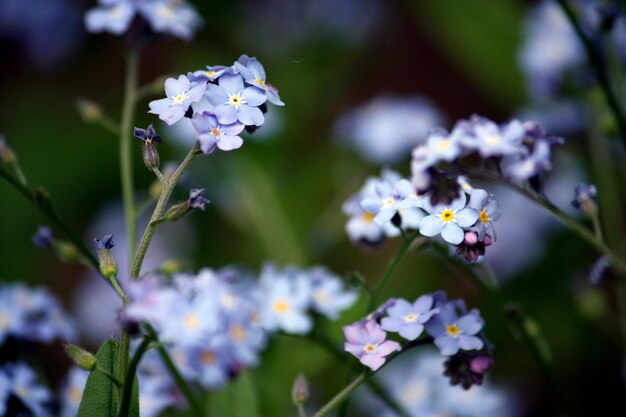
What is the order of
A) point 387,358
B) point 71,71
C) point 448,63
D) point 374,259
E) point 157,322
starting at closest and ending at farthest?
point 157,322 → point 387,358 → point 374,259 → point 71,71 → point 448,63

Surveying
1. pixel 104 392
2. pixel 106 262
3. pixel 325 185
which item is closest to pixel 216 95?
pixel 106 262

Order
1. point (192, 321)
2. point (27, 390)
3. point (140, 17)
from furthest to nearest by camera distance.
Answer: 1. point (140, 17)
2. point (27, 390)
3. point (192, 321)

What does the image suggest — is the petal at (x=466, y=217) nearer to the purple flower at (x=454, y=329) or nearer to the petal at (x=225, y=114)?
the purple flower at (x=454, y=329)

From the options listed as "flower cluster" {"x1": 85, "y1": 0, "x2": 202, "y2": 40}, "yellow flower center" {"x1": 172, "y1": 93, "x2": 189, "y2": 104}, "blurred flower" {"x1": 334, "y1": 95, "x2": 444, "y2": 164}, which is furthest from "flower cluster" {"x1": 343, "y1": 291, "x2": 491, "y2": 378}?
"blurred flower" {"x1": 334, "y1": 95, "x2": 444, "y2": 164}

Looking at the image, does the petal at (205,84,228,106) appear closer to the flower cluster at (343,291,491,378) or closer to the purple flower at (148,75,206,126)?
the purple flower at (148,75,206,126)


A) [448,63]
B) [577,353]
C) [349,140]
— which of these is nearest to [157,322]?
[577,353]

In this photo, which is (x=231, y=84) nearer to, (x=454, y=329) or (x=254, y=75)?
(x=254, y=75)

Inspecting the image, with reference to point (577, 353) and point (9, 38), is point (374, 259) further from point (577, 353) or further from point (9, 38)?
point (9, 38)
